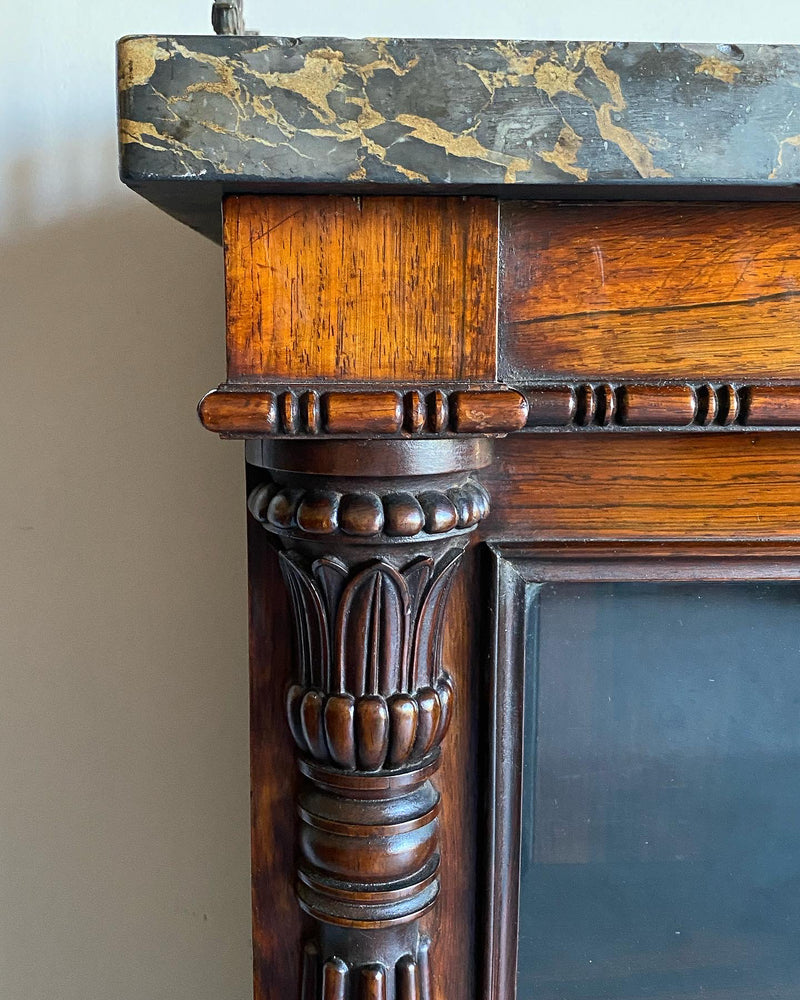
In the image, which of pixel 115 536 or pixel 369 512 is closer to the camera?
pixel 369 512

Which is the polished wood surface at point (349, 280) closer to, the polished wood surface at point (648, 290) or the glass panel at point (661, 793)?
the polished wood surface at point (648, 290)

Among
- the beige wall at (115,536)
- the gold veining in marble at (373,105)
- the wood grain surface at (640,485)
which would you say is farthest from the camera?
the beige wall at (115,536)

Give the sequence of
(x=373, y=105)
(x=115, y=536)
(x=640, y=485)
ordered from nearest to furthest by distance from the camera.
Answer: (x=373, y=105), (x=640, y=485), (x=115, y=536)

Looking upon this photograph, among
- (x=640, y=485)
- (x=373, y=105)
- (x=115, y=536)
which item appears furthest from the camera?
(x=115, y=536)

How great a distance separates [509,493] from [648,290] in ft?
0.35

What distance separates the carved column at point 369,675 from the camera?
0.34m

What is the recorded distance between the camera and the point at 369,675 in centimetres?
36

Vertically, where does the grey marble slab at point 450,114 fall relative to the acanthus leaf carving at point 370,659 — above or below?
above

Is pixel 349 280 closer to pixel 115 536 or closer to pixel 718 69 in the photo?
pixel 718 69

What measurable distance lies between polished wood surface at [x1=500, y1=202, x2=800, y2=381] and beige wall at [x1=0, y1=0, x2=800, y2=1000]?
0.34 meters

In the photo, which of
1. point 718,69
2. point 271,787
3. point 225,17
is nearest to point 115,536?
point 271,787

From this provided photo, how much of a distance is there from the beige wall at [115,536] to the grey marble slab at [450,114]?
1.15 ft

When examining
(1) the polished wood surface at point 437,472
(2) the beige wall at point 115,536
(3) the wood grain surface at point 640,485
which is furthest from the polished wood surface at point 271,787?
(2) the beige wall at point 115,536

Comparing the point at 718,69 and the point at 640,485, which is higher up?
the point at 718,69
